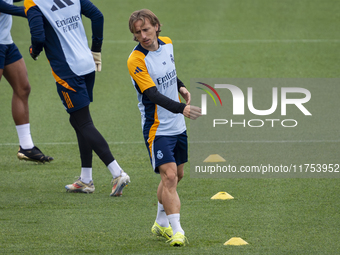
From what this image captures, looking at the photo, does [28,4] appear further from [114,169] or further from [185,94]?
[185,94]

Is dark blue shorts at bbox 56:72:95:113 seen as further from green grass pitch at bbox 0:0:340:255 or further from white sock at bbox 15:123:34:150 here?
white sock at bbox 15:123:34:150

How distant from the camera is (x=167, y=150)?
4.54m

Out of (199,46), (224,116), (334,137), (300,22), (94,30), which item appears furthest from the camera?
(300,22)

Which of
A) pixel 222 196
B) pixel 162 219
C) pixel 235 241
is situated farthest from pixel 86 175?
pixel 235 241

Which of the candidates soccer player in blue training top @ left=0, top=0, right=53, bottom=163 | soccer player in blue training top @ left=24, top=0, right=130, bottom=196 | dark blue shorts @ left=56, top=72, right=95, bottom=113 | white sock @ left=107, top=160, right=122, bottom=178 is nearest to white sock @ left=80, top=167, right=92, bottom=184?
soccer player in blue training top @ left=24, top=0, right=130, bottom=196

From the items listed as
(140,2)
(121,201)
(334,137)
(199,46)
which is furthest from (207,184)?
(140,2)

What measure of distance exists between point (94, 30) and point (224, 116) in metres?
4.12

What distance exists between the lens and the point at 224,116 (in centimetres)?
988

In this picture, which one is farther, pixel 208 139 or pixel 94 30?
pixel 208 139

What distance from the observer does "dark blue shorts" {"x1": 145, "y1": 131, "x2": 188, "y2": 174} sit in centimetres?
454

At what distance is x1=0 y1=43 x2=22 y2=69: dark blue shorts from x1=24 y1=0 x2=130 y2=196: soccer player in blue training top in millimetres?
1115

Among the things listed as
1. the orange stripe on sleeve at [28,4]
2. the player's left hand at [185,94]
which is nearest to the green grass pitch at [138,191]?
the player's left hand at [185,94]

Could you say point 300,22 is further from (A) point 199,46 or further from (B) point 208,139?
(B) point 208,139

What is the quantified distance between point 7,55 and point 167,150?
3232 millimetres
